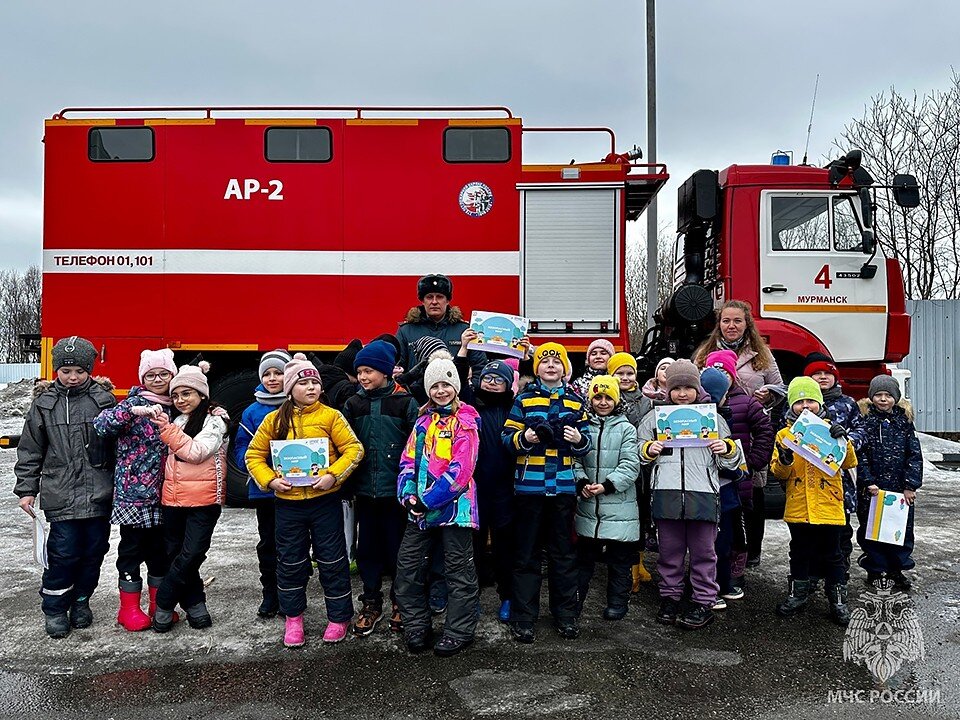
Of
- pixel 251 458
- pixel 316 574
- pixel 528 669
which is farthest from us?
pixel 316 574

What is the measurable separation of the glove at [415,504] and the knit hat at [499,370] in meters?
0.94

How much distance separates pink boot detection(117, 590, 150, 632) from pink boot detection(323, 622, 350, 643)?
117cm

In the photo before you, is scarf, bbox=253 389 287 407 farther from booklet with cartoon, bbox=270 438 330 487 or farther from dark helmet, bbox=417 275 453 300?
dark helmet, bbox=417 275 453 300

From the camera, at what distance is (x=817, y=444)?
4.71m

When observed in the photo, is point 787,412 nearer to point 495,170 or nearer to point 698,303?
point 698,303

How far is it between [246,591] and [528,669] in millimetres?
2386

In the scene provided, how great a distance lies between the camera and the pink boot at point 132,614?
15.2ft

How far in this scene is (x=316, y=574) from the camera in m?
5.83

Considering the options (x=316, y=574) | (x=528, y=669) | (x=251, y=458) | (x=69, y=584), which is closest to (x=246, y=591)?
(x=316, y=574)

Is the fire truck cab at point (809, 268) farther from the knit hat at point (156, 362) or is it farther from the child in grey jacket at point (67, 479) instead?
the child in grey jacket at point (67, 479)

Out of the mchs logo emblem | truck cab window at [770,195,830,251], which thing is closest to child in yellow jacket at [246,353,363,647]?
the mchs logo emblem

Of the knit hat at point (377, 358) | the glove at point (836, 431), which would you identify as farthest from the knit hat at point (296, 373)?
the glove at point (836, 431)

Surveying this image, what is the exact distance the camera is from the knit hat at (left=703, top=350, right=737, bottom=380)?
5.10m

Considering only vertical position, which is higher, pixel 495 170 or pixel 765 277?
pixel 495 170
